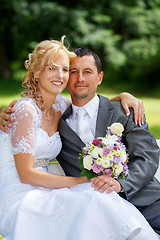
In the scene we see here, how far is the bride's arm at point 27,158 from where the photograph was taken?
3.18m

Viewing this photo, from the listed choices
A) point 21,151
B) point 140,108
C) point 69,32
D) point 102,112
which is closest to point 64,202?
point 21,151

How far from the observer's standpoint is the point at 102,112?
3680 millimetres

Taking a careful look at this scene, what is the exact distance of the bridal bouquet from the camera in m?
2.86

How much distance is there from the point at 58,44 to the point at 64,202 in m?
1.54

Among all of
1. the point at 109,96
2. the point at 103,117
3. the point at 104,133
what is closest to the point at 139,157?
the point at 104,133

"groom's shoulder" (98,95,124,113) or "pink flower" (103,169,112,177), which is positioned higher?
"groom's shoulder" (98,95,124,113)

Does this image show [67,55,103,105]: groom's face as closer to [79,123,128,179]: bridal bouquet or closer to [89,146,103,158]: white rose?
[79,123,128,179]: bridal bouquet

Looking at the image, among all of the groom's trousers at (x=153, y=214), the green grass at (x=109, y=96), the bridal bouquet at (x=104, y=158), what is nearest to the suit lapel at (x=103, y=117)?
the bridal bouquet at (x=104, y=158)

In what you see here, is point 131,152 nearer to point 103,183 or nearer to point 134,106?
point 134,106

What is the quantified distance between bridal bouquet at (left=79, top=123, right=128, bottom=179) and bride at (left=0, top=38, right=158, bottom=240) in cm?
18

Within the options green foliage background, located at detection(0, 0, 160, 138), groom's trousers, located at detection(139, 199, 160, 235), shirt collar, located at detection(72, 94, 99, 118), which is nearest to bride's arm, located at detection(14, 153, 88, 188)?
groom's trousers, located at detection(139, 199, 160, 235)

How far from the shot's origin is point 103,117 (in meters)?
3.64

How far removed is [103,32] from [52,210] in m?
18.2

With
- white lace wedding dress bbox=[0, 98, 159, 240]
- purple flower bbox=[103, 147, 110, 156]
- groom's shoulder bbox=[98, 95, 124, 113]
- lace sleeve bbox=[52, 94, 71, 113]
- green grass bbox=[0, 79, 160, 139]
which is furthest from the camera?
green grass bbox=[0, 79, 160, 139]
